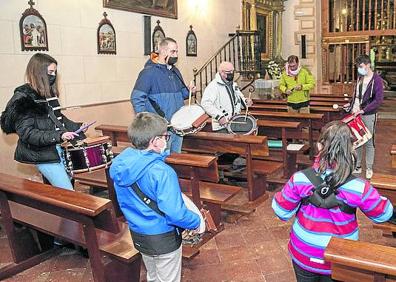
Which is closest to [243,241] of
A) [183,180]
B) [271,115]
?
[183,180]

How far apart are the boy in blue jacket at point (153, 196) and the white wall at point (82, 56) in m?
3.36

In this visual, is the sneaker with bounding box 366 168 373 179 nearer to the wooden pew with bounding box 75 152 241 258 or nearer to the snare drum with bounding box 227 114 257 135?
the snare drum with bounding box 227 114 257 135

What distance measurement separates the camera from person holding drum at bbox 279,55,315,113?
19.7 ft

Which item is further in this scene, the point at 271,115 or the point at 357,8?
the point at 357,8

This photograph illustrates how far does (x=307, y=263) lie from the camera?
1.90 m

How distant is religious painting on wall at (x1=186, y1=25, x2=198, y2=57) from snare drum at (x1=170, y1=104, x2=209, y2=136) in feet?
15.0

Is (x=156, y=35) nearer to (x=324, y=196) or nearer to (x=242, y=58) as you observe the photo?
(x=242, y=58)

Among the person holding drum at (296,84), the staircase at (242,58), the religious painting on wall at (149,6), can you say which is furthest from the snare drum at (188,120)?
the staircase at (242,58)

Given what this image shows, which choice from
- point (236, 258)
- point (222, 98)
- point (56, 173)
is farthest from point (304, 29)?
point (56, 173)

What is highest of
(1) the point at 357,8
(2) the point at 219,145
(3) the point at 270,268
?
(1) the point at 357,8

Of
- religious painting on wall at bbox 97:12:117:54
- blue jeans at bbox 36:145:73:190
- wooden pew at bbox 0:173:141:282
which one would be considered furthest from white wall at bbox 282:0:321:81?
wooden pew at bbox 0:173:141:282

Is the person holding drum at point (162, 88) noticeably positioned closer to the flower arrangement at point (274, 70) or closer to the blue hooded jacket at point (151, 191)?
the blue hooded jacket at point (151, 191)

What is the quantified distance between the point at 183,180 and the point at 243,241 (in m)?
0.71

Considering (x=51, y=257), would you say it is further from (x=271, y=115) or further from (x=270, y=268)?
(x=271, y=115)
